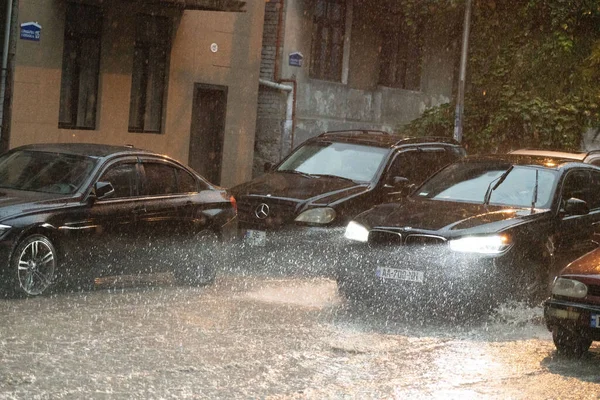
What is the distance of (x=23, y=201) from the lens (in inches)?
452

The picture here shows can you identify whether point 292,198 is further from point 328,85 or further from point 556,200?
point 328,85

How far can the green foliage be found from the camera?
82.4 ft

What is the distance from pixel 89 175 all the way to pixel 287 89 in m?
15.0

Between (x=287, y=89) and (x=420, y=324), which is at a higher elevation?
(x=287, y=89)

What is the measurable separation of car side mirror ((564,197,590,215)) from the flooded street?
109cm

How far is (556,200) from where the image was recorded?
1248 centimetres

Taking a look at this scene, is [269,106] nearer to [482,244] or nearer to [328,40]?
[328,40]

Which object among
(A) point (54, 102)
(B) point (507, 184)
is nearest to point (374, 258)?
(B) point (507, 184)

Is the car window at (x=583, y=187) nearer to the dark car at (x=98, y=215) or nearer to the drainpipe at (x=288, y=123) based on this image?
the dark car at (x=98, y=215)

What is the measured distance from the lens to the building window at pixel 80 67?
2103 centimetres

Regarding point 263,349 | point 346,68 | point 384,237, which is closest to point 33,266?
point 263,349

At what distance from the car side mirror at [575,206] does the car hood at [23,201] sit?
5.13 meters

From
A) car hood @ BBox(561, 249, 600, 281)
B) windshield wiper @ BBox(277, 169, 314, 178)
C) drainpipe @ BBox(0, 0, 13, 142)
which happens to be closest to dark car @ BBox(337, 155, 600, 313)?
car hood @ BBox(561, 249, 600, 281)

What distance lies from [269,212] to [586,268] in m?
5.63
